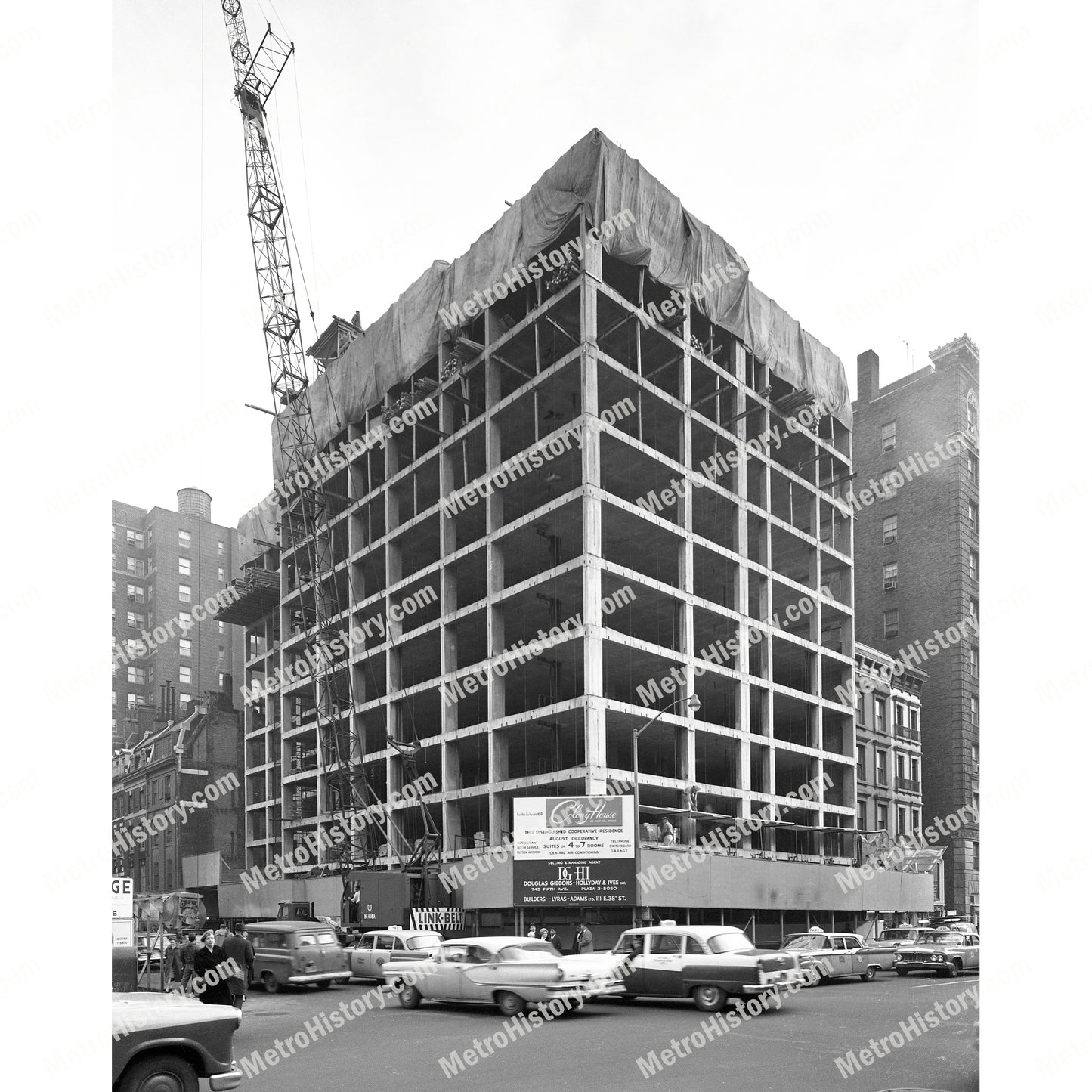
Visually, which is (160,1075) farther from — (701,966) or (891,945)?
(891,945)

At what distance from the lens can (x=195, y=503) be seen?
104000 mm

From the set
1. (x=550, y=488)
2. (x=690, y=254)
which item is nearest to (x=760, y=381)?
(x=690, y=254)

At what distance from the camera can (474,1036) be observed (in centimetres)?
1675

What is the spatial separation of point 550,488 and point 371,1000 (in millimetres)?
29313

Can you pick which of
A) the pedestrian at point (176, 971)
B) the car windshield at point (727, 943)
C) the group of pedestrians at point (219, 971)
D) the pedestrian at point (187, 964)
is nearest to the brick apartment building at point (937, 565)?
the car windshield at point (727, 943)

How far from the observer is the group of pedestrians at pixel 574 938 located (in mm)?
28125

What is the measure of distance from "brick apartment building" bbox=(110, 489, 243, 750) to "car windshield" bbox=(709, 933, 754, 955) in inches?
3204

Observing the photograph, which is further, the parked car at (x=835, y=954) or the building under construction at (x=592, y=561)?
the building under construction at (x=592, y=561)

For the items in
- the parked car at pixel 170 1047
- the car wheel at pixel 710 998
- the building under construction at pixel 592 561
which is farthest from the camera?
the building under construction at pixel 592 561

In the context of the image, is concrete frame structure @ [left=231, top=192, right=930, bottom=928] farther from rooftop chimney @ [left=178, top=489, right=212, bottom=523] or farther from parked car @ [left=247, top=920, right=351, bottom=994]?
rooftop chimney @ [left=178, top=489, right=212, bottom=523]

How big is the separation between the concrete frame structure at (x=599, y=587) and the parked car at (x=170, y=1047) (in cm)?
3098

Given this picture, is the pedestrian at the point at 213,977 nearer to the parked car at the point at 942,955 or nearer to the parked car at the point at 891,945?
the parked car at the point at 891,945

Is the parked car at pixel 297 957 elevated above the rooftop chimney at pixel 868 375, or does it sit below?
below

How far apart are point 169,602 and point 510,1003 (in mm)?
86222
